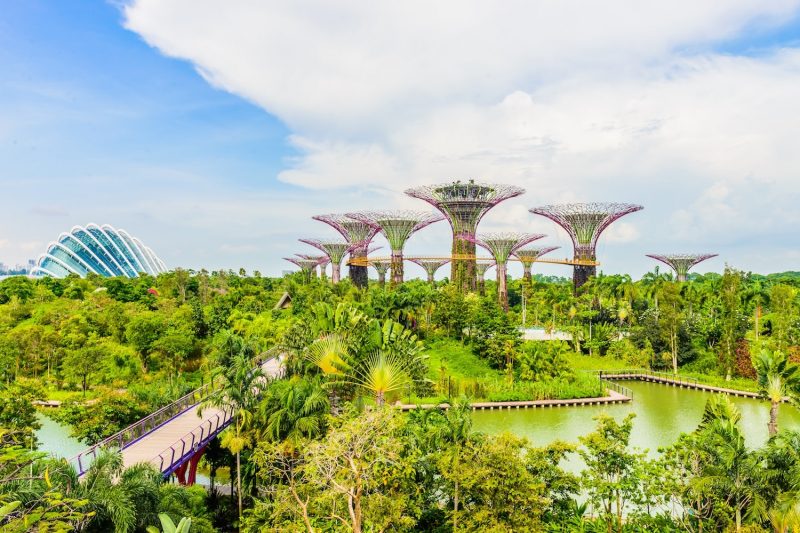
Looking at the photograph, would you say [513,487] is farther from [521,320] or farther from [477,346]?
[521,320]

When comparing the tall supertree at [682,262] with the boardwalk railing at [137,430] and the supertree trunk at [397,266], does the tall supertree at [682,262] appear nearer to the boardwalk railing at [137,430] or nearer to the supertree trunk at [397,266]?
the supertree trunk at [397,266]

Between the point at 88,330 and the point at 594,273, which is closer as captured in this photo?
the point at 88,330

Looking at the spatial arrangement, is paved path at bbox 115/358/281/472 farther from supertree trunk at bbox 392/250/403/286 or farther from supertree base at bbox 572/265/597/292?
supertree base at bbox 572/265/597/292

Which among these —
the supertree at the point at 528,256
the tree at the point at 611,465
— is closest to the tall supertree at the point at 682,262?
the supertree at the point at 528,256

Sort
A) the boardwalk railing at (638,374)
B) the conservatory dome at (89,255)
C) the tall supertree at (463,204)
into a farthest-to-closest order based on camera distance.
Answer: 1. the conservatory dome at (89,255)
2. the tall supertree at (463,204)
3. the boardwalk railing at (638,374)

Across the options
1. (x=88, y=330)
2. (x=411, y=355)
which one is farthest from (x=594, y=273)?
(x=88, y=330)

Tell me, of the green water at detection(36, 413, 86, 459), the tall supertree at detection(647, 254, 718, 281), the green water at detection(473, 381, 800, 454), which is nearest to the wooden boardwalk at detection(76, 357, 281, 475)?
the green water at detection(36, 413, 86, 459)

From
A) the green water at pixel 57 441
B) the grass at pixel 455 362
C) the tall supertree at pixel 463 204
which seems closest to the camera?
the green water at pixel 57 441
